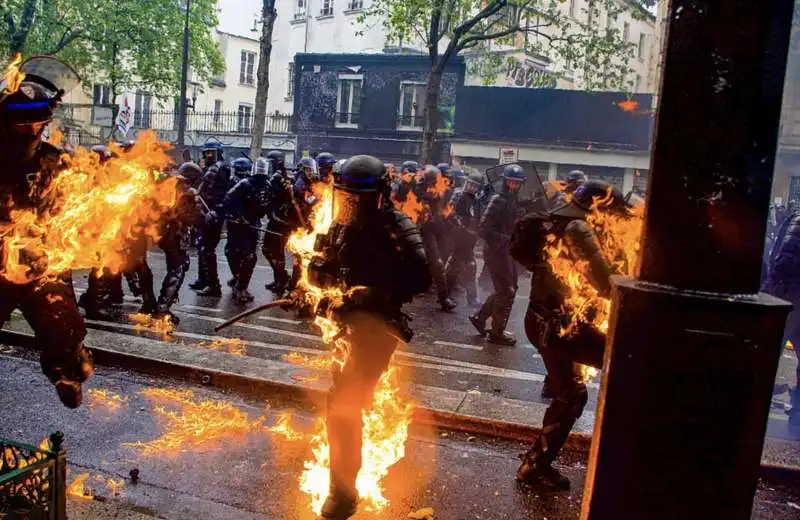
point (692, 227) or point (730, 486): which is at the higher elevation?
point (692, 227)

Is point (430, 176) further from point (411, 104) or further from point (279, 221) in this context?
point (411, 104)

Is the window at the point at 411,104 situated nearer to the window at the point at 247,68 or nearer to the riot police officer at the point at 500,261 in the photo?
the riot police officer at the point at 500,261

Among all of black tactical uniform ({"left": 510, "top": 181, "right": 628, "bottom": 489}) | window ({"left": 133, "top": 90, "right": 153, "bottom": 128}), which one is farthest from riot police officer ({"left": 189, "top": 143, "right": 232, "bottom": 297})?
window ({"left": 133, "top": 90, "right": 153, "bottom": 128})

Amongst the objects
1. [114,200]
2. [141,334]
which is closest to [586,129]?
[141,334]

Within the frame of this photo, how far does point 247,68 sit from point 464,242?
39.0 m

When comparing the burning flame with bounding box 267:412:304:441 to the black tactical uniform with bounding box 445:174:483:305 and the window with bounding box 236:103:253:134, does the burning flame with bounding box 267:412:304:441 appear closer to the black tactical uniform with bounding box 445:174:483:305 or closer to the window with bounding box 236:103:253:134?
the black tactical uniform with bounding box 445:174:483:305

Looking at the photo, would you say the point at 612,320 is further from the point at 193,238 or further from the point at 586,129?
the point at 586,129

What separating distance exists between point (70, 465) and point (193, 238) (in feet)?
41.5

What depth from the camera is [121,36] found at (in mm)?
27141

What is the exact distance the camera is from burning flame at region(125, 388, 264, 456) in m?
4.83

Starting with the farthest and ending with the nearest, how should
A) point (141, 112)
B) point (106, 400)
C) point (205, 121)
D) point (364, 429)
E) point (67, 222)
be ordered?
point (141, 112), point (205, 121), point (106, 400), point (364, 429), point (67, 222)

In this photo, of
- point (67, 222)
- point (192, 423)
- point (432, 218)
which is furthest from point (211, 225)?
point (67, 222)

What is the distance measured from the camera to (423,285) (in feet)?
12.7

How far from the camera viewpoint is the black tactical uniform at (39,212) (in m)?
3.93
